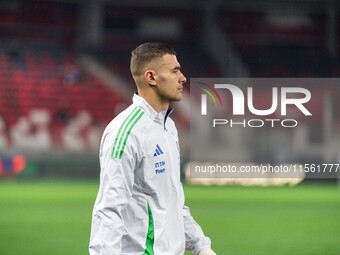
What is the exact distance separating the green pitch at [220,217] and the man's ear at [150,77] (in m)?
5.65

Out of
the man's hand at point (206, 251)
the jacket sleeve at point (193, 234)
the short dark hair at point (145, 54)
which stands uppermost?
the short dark hair at point (145, 54)

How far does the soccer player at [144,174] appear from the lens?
2.92m

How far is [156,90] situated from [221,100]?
14.7 m

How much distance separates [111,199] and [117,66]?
17866 millimetres

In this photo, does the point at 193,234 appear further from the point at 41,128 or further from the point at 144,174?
the point at 41,128

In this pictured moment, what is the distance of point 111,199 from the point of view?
2.92m

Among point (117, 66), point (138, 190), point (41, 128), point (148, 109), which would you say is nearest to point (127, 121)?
point (148, 109)

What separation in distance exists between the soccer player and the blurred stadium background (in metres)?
12.6

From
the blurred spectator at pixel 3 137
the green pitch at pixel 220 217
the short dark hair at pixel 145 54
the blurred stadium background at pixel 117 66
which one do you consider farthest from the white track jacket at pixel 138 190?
the blurred spectator at pixel 3 137

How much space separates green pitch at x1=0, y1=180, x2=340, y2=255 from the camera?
9.52 metres

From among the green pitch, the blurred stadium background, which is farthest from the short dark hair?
the blurred stadium background

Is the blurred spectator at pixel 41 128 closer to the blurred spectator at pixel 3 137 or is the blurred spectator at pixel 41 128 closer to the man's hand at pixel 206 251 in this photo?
the blurred spectator at pixel 3 137

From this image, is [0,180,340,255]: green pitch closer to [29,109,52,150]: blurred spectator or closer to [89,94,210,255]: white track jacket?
[29,109,52,150]: blurred spectator

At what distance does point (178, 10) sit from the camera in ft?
72.7
